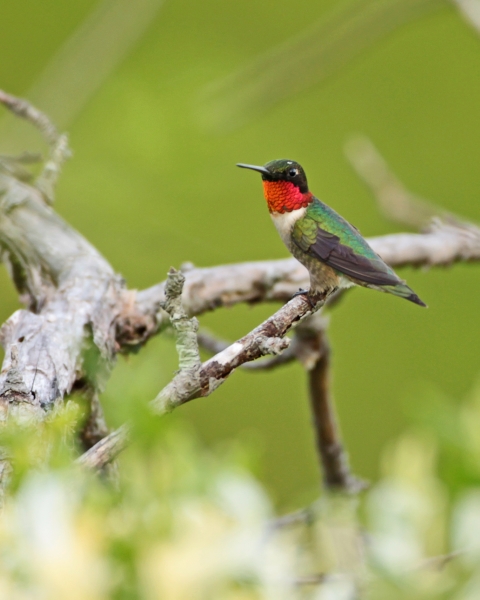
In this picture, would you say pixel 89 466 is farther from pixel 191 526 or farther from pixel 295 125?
pixel 295 125

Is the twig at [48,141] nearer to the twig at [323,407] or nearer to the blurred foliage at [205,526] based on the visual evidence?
the twig at [323,407]

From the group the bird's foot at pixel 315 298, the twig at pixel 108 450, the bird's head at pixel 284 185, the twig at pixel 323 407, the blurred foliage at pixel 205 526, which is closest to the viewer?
the blurred foliage at pixel 205 526

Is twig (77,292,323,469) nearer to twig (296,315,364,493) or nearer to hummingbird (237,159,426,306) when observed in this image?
hummingbird (237,159,426,306)

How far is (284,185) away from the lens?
51.7 inches

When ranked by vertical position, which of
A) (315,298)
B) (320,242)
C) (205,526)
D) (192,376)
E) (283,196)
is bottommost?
(205,526)

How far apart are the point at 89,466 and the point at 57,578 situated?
0.31 meters

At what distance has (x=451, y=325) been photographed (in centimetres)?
277

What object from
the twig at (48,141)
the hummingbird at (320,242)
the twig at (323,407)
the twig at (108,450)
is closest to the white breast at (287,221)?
the hummingbird at (320,242)

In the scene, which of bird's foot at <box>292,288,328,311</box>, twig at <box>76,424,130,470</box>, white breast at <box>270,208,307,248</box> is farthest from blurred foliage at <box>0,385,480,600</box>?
white breast at <box>270,208,307,248</box>

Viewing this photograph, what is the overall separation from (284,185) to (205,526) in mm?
1023

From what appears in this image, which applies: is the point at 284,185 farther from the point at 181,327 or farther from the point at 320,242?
the point at 181,327

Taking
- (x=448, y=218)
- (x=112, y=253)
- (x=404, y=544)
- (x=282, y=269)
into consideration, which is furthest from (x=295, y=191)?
(x=112, y=253)

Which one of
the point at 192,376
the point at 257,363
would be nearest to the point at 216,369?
the point at 192,376

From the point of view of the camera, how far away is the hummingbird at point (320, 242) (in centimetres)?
115
